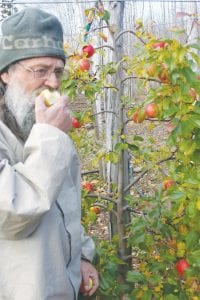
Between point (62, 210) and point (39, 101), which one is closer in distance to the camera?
→ point (39, 101)

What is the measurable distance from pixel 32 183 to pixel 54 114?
0.22 meters

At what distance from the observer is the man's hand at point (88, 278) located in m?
1.69

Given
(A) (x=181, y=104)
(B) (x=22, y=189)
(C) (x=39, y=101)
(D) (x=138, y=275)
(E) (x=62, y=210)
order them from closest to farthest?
(B) (x=22, y=189) < (C) (x=39, y=101) < (E) (x=62, y=210) < (A) (x=181, y=104) < (D) (x=138, y=275)

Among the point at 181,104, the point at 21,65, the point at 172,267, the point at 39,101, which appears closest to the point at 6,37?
the point at 21,65

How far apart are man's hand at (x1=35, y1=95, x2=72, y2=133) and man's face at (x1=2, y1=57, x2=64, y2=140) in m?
0.15

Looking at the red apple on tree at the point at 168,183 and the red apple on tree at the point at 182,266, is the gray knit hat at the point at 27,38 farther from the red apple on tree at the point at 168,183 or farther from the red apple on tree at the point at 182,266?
the red apple on tree at the point at 182,266

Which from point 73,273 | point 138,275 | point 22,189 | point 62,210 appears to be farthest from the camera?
point 138,275

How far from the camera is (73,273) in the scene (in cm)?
151

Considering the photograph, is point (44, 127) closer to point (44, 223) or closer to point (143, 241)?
point (44, 223)

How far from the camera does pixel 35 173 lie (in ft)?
3.78

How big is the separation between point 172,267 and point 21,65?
1267 mm

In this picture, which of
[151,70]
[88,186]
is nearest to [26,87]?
[151,70]

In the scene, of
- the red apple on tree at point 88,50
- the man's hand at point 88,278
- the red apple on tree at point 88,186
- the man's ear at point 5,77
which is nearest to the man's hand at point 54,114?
the man's ear at point 5,77

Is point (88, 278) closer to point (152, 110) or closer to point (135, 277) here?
point (135, 277)
